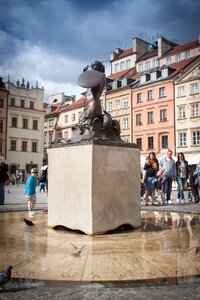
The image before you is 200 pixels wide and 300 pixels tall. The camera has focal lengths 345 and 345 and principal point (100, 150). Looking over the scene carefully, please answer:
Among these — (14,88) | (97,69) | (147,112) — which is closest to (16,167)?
(14,88)

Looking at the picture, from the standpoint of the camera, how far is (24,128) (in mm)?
52438

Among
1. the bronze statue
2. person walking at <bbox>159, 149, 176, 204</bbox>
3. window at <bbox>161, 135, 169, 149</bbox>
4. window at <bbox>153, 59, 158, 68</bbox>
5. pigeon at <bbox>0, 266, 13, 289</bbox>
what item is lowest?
pigeon at <bbox>0, 266, 13, 289</bbox>

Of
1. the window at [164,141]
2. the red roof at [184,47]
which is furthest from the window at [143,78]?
the window at [164,141]

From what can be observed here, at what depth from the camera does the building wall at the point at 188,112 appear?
38812 millimetres

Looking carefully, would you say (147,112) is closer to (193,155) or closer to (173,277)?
(193,155)

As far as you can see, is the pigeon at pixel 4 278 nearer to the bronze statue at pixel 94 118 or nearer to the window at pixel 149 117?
the bronze statue at pixel 94 118

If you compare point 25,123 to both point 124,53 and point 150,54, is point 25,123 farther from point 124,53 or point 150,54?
point 150,54

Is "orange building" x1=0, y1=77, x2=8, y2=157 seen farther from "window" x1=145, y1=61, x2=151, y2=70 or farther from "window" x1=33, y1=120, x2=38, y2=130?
"window" x1=145, y1=61, x2=151, y2=70

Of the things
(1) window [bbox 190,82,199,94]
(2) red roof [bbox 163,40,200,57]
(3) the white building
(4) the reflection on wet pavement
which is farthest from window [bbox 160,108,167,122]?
(4) the reflection on wet pavement

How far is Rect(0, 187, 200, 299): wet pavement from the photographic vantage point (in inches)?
116

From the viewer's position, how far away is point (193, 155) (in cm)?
3791

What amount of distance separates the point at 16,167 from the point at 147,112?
2033cm

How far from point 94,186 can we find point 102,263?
1844 mm

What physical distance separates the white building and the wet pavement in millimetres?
45160
